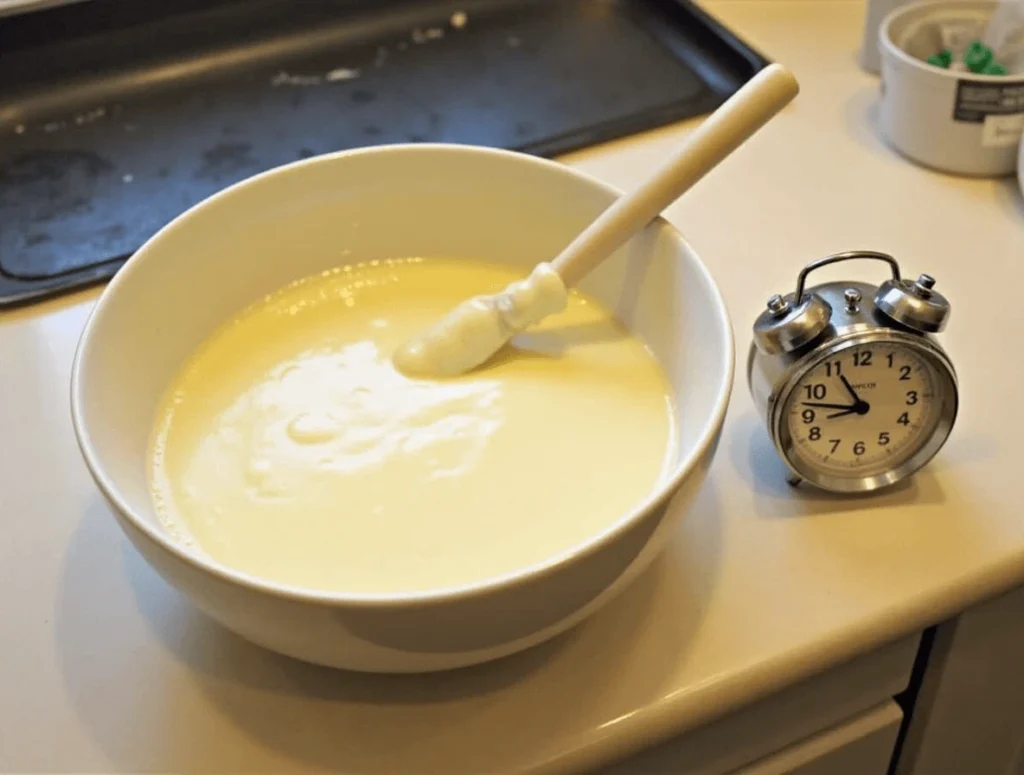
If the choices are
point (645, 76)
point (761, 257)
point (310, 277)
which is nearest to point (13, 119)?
point (310, 277)

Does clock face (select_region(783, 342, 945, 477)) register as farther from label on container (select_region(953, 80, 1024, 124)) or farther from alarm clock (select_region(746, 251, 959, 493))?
label on container (select_region(953, 80, 1024, 124))

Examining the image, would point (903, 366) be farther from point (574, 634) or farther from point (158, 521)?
point (158, 521)

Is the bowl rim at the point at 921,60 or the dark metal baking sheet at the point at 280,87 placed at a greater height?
the bowl rim at the point at 921,60

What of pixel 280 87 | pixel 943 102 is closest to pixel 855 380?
pixel 943 102

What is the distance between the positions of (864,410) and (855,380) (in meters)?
0.02

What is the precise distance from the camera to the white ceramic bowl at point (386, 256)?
454 millimetres

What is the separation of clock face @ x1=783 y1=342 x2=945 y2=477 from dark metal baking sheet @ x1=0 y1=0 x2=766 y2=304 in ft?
1.33

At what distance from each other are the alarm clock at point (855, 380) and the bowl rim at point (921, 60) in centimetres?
31

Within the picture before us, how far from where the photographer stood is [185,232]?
2.14ft

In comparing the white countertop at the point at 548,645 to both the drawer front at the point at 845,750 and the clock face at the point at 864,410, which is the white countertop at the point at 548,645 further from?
the drawer front at the point at 845,750

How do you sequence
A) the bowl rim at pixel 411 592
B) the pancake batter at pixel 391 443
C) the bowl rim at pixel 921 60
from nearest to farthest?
the bowl rim at pixel 411 592 → the pancake batter at pixel 391 443 → the bowl rim at pixel 921 60

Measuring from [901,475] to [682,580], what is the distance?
0.14 meters

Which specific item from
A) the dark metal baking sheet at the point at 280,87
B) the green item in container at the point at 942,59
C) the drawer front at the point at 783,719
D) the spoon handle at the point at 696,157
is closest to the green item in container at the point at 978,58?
the green item in container at the point at 942,59

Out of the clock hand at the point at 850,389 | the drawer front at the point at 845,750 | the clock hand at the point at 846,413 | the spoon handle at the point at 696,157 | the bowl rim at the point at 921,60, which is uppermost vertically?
the spoon handle at the point at 696,157
